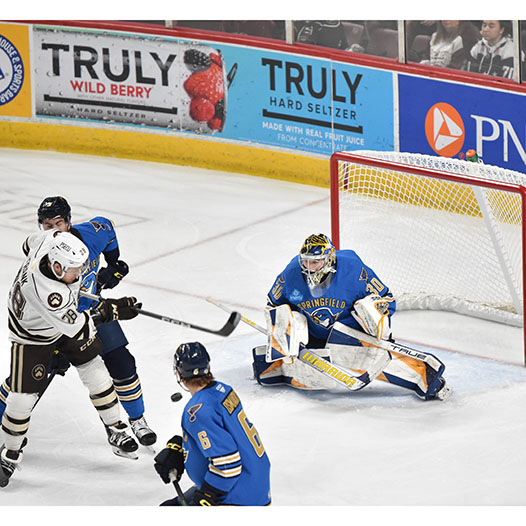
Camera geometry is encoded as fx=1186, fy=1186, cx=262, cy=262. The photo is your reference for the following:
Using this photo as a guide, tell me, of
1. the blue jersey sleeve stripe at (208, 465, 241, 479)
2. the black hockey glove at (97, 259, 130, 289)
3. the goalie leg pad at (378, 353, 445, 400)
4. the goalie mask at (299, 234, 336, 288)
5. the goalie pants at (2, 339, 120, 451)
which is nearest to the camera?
the blue jersey sleeve stripe at (208, 465, 241, 479)

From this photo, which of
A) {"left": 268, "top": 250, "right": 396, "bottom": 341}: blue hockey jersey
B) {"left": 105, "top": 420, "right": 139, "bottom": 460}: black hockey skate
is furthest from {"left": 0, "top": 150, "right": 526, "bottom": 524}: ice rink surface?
{"left": 268, "top": 250, "right": 396, "bottom": 341}: blue hockey jersey

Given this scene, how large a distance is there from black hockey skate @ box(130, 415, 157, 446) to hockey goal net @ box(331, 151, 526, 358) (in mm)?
1849

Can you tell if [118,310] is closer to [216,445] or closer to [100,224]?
[100,224]

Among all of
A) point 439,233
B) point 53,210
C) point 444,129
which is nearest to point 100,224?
point 53,210

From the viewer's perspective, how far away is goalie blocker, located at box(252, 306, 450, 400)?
18.7ft

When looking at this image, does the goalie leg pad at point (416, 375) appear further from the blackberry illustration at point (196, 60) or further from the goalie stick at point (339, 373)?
the blackberry illustration at point (196, 60)

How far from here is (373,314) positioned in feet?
18.5

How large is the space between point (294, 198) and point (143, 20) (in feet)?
6.89

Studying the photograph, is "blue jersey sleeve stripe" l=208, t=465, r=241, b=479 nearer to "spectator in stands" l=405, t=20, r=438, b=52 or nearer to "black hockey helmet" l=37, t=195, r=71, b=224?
"black hockey helmet" l=37, t=195, r=71, b=224

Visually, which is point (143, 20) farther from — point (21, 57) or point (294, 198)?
point (294, 198)

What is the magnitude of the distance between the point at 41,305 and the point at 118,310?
14.4 inches

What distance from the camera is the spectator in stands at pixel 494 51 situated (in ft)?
26.9

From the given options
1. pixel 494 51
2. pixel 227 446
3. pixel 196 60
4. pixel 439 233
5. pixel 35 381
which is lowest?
pixel 439 233

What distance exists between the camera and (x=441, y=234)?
294 inches
